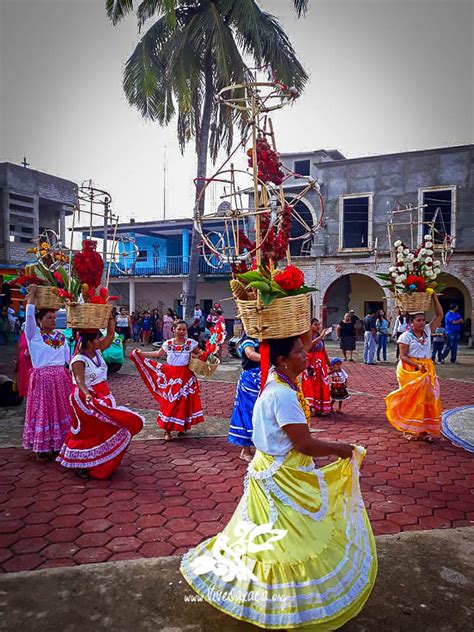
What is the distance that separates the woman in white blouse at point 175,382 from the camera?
21.1 ft

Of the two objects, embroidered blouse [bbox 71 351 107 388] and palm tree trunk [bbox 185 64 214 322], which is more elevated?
palm tree trunk [bbox 185 64 214 322]

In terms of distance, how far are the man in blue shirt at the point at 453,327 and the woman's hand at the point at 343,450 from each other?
12940 millimetres

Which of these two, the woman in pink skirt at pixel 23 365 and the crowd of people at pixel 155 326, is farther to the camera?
the crowd of people at pixel 155 326

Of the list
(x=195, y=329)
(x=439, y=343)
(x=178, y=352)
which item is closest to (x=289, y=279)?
(x=178, y=352)

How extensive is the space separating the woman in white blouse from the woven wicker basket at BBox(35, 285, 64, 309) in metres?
1.39

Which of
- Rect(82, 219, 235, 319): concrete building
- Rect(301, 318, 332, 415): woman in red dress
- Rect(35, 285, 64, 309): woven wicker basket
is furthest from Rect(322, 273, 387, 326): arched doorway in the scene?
Rect(35, 285, 64, 309): woven wicker basket

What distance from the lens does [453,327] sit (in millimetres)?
14734

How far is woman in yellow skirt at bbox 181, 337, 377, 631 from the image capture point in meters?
2.33

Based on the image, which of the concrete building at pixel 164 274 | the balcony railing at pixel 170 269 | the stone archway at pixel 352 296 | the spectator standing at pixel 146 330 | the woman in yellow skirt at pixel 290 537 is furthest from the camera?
the concrete building at pixel 164 274

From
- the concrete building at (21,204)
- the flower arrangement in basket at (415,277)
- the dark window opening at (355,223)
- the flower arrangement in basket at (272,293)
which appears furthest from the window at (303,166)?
the flower arrangement in basket at (272,293)

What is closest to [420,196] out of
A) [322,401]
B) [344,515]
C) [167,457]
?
[322,401]

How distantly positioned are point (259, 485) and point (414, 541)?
175 cm

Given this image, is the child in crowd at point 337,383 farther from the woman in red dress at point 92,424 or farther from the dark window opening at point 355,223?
the dark window opening at point 355,223

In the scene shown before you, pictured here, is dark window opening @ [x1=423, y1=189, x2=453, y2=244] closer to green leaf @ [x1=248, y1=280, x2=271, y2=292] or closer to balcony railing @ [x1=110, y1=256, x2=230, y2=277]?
balcony railing @ [x1=110, y1=256, x2=230, y2=277]
